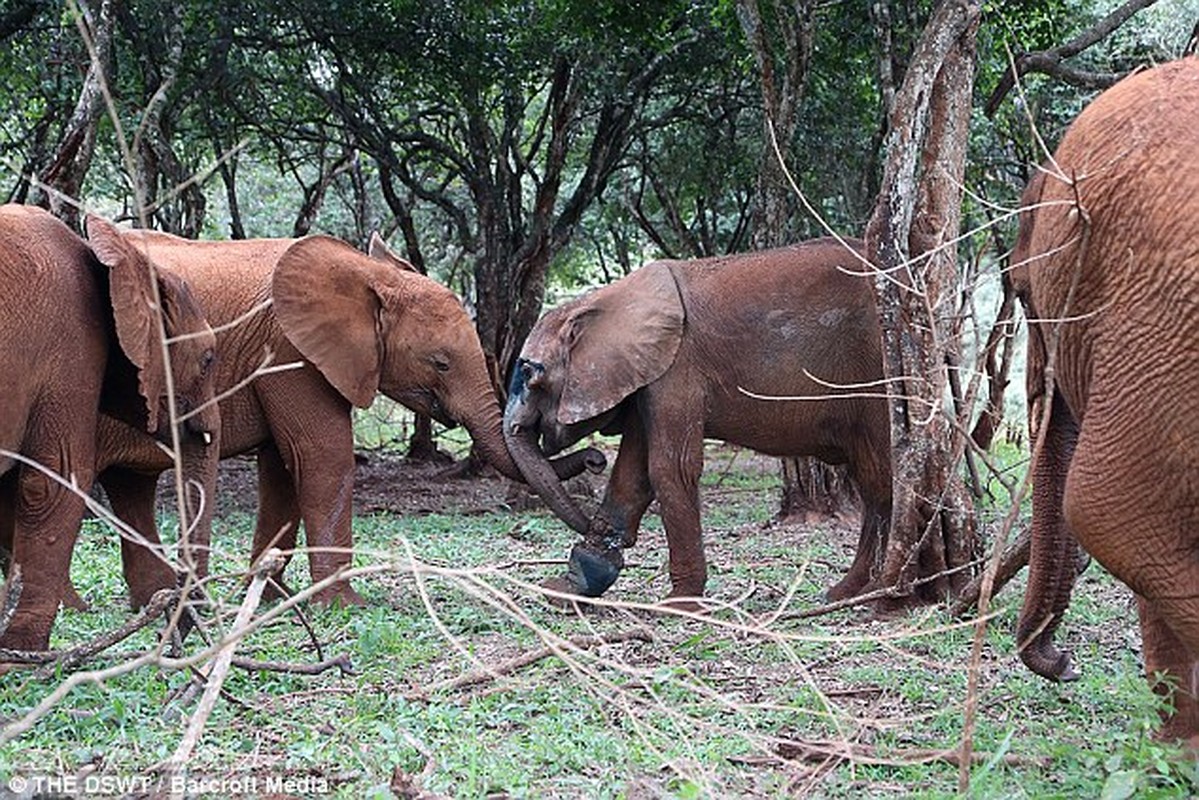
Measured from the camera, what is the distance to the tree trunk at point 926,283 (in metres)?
6.97

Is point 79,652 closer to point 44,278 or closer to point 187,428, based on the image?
point 44,278

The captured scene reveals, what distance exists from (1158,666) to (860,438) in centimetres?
395

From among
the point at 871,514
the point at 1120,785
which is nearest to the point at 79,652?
the point at 1120,785

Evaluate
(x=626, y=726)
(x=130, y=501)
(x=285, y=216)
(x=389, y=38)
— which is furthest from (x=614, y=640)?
(x=285, y=216)

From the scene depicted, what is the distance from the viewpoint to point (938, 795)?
4035 millimetres

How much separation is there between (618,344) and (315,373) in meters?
1.72

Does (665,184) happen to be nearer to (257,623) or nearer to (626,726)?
(626,726)

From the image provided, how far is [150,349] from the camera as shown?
6.14 meters

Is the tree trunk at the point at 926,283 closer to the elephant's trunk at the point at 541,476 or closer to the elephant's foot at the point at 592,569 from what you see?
the elephant's foot at the point at 592,569

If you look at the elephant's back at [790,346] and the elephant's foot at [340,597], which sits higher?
the elephant's back at [790,346]

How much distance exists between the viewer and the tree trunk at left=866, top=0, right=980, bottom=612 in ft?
22.9

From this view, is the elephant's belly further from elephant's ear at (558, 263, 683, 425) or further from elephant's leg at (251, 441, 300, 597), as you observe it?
elephant's leg at (251, 441, 300, 597)

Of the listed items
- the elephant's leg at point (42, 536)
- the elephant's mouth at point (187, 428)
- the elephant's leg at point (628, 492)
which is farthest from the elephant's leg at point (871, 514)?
the elephant's leg at point (42, 536)

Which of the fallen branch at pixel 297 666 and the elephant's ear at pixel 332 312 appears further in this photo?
the elephant's ear at pixel 332 312
